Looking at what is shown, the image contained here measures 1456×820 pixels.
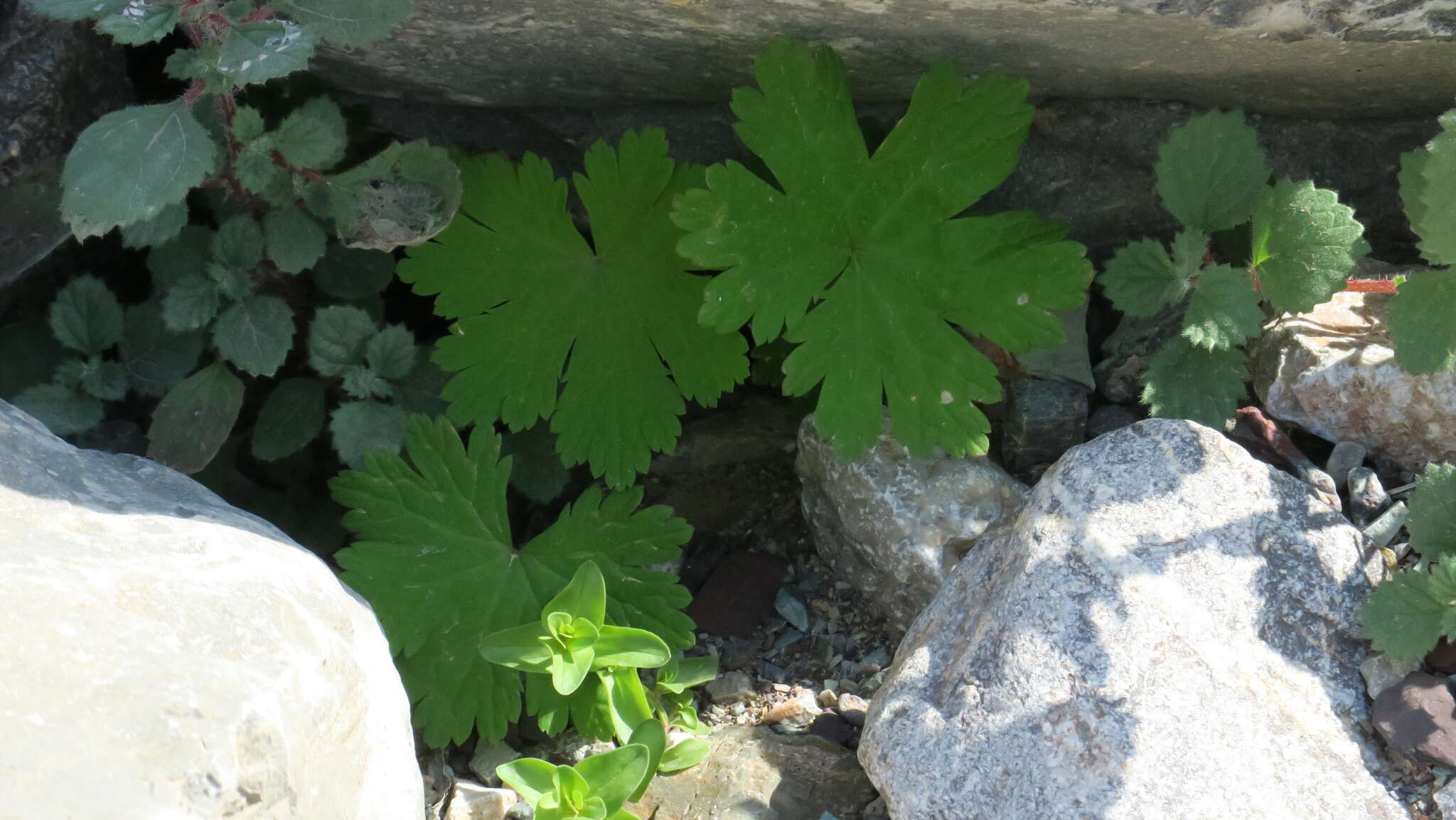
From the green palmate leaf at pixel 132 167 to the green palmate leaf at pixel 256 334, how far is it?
45 centimetres

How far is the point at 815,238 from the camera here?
8.43 feet

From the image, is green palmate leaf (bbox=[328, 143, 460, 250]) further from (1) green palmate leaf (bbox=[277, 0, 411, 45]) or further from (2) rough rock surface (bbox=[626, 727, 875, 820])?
(2) rough rock surface (bbox=[626, 727, 875, 820])

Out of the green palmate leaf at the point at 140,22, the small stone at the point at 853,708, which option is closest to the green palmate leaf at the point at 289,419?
the green palmate leaf at the point at 140,22

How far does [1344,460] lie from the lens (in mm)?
2504

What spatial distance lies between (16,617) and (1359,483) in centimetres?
251

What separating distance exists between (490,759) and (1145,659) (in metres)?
1.42

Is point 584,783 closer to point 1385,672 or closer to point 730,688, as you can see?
point 730,688

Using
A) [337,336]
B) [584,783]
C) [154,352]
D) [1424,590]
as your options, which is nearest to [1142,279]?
[1424,590]

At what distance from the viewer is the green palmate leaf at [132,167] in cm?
205

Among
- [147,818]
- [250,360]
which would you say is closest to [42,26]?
[250,360]

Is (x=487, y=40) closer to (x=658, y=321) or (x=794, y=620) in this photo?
(x=658, y=321)

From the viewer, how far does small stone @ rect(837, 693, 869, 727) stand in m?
2.51

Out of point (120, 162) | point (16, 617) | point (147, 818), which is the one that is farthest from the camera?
point (120, 162)

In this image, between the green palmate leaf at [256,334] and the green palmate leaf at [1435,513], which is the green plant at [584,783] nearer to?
the green palmate leaf at [256,334]
